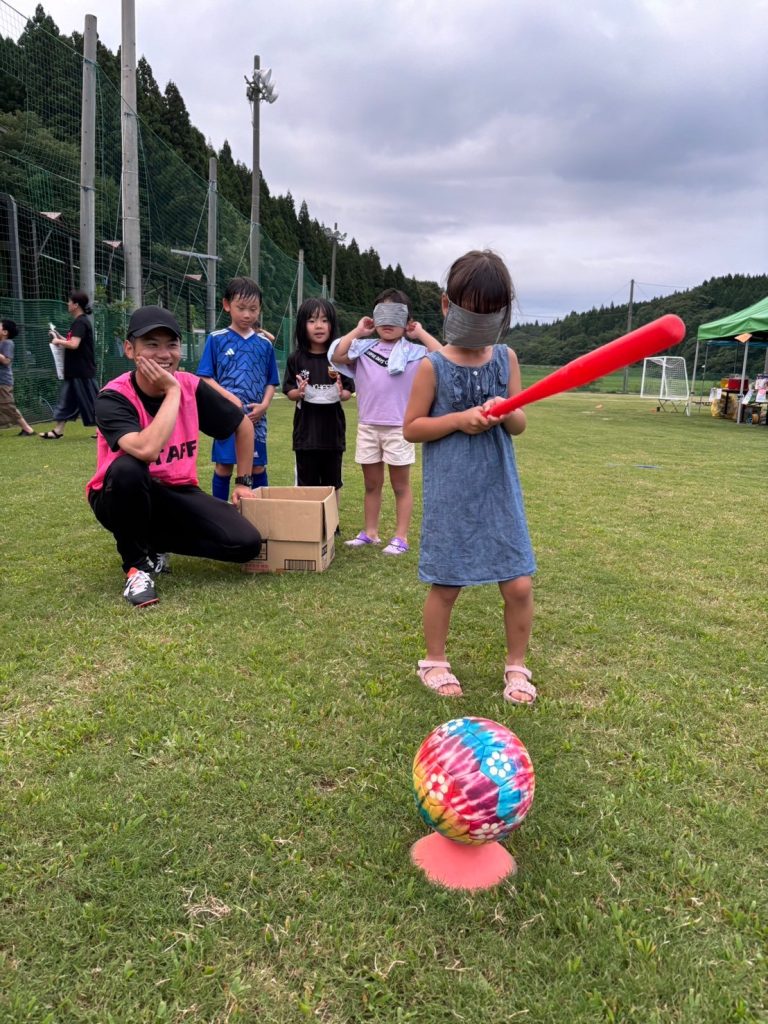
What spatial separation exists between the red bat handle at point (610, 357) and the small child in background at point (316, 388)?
2.44 meters

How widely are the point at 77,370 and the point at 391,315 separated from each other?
6.43 m

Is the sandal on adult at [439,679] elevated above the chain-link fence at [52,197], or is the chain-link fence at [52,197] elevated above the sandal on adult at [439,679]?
the chain-link fence at [52,197]

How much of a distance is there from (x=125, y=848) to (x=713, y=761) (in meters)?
1.70

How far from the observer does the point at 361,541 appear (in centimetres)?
448

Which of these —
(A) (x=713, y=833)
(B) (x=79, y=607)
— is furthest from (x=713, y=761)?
(B) (x=79, y=607)

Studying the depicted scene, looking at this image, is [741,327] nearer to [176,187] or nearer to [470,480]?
[176,187]

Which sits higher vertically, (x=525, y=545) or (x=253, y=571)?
(x=525, y=545)

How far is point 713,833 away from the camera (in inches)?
69.2

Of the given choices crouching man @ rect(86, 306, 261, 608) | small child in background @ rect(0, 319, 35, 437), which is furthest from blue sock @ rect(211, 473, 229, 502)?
small child in background @ rect(0, 319, 35, 437)

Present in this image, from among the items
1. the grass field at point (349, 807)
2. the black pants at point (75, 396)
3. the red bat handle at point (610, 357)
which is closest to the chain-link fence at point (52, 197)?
the black pants at point (75, 396)

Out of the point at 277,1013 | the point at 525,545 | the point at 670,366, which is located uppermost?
the point at 670,366

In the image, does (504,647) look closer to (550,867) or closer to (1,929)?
(550,867)

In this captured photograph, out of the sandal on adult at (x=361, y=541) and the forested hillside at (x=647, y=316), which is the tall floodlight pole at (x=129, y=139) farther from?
the forested hillside at (x=647, y=316)

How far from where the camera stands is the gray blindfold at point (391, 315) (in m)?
3.94
